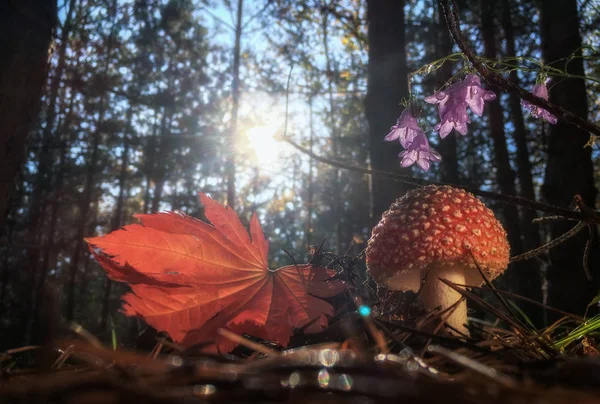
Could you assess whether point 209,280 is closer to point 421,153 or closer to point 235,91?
point 421,153

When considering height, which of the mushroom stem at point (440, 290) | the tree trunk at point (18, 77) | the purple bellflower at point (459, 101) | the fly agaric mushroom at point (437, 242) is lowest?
the mushroom stem at point (440, 290)

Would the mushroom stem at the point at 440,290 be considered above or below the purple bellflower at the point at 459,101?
below

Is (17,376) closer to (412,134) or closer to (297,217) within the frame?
(412,134)

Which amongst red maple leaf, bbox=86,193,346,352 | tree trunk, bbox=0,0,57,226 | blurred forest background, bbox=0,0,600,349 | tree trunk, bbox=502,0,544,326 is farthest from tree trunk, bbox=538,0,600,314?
tree trunk, bbox=0,0,57,226

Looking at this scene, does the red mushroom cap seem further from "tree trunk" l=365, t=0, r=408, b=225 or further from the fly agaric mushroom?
"tree trunk" l=365, t=0, r=408, b=225

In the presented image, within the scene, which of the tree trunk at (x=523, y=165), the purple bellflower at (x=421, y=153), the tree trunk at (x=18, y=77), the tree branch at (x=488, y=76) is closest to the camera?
the tree branch at (x=488, y=76)

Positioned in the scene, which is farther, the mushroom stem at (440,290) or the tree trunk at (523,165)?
the tree trunk at (523,165)

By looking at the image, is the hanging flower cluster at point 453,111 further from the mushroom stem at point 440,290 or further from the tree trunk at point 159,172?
the tree trunk at point 159,172

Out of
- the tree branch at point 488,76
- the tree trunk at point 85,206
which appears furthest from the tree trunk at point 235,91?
the tree branch at point 488,76
